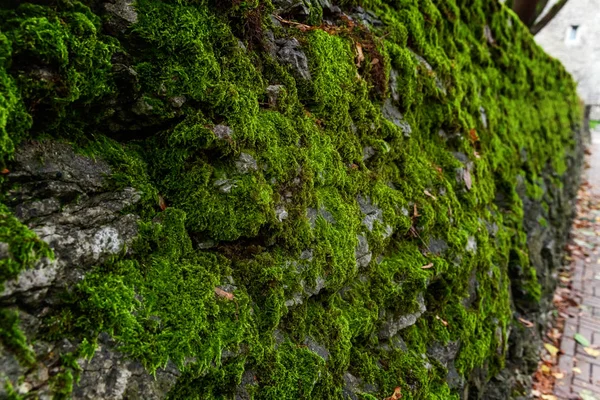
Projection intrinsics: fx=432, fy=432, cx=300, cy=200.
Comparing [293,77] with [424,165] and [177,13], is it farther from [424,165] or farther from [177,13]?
[424,165]

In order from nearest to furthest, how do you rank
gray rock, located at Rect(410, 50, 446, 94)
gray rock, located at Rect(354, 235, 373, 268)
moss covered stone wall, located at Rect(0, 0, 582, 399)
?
1. moss covered stone wall, located at Rect(0, 0, 582, 399)
2. gray rock, located at Rect(354, 235, 373, 268)
3. gray rock, located at Rect(410, 50, 446, 94)

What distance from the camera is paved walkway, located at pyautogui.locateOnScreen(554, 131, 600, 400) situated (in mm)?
4191

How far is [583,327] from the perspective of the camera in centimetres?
517

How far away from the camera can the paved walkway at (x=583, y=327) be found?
4191mm

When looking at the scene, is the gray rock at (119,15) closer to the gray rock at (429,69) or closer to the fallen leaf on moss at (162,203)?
the fallen leaf on moss at (162,203)

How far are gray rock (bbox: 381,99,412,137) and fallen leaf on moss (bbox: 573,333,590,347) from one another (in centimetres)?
351

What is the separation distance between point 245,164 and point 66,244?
2.69 ft

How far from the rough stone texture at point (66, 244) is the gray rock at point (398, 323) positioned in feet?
4.32

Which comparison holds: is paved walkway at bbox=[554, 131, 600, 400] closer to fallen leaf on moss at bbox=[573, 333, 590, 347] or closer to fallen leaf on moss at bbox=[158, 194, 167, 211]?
fallen leaf on moss at bbox=[573, 333, 590, 347]

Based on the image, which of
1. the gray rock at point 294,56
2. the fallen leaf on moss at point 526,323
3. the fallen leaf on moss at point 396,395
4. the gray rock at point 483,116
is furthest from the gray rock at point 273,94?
the fallen leaf on moss at point 526,323

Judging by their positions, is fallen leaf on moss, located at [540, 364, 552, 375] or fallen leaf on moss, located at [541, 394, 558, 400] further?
fallen leaf on moss, located at [540, 364, 552, 375]

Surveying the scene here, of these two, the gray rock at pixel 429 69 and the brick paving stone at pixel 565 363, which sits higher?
the gray rock at pixel 429 69

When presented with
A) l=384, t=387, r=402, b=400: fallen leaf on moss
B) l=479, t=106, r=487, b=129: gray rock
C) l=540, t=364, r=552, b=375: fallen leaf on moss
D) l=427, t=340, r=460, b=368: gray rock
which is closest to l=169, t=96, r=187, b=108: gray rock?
l=384, t=387, r=402, b=400: fallen leaf on moss

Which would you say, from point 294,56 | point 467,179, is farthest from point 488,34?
point 294,56
